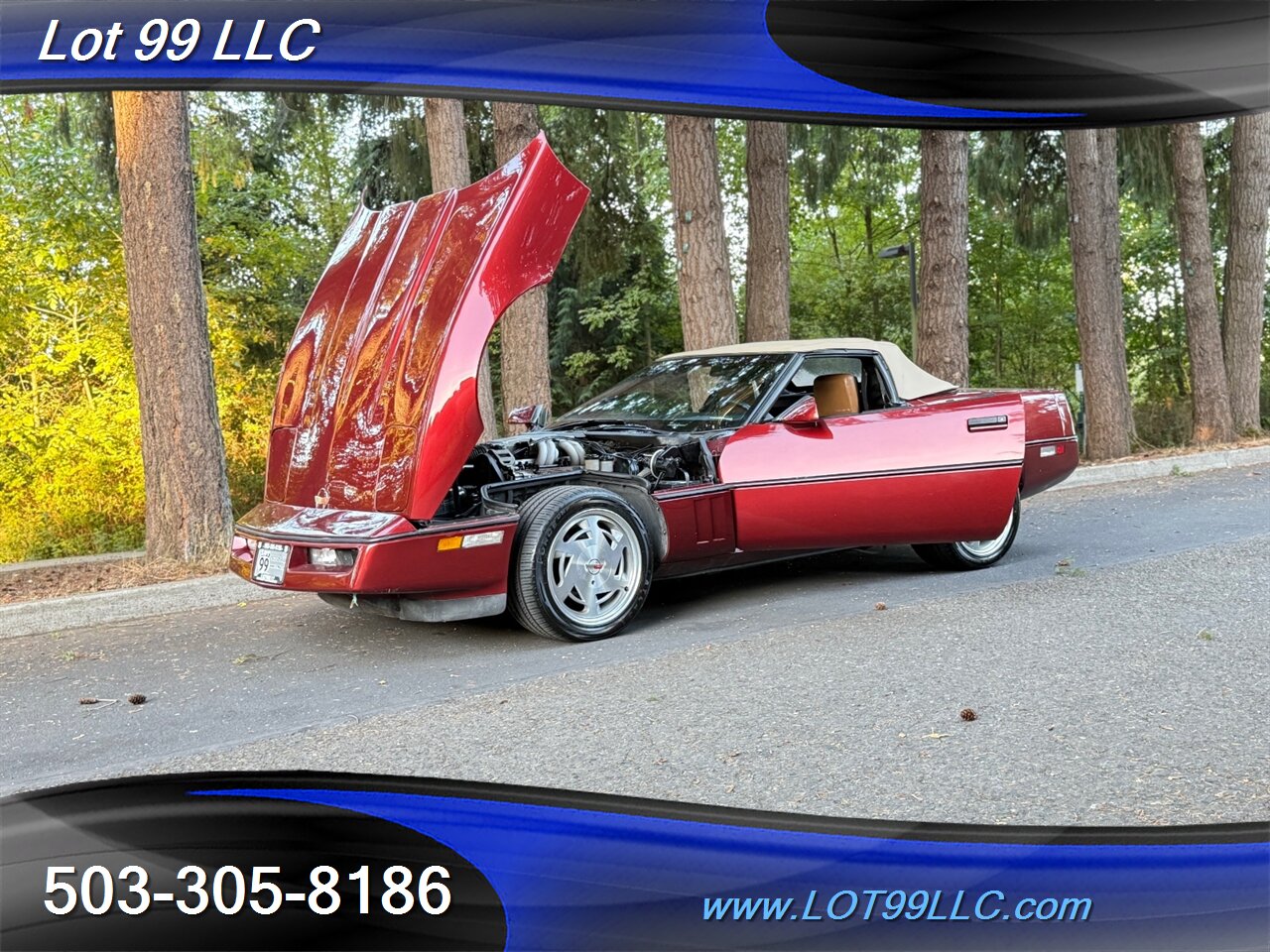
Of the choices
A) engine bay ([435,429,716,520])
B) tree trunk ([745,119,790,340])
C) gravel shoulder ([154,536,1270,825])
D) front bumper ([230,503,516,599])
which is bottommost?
Answer: gravel shoulder ([154,536,1270,825])

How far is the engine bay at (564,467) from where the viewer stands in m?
5.86

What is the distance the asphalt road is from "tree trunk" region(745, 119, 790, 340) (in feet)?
23.4

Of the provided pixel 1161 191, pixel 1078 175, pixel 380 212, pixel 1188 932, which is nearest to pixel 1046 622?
pixel 1188 932

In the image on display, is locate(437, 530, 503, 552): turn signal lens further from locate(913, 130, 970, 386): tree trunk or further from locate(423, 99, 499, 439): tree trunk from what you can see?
locate(913, 130, 970, 386): tree trunk

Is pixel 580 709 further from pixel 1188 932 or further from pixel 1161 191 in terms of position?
pixel 1161 191

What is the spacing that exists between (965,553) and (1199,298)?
35.4 feet

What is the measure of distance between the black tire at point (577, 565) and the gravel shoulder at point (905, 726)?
1.91 feet

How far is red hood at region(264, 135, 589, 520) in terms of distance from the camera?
5.29 metres

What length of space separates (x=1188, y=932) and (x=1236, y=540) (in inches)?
237

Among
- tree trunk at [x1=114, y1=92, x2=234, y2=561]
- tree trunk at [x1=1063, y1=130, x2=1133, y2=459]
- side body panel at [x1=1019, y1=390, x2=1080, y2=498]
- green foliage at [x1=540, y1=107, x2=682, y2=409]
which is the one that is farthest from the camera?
green foliage at [x1=540, y1=107, x2=682, y2=409]

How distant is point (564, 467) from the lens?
19.9ft

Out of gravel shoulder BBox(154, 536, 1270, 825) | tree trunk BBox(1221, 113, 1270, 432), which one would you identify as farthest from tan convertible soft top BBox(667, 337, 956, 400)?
tree trunk BBox(1221, 113, 1270, 432)

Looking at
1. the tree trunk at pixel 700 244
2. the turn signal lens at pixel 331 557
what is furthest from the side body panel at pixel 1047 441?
the turn signal lens at pixel 331 557

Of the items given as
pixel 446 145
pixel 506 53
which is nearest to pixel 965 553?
pixel 506 53
